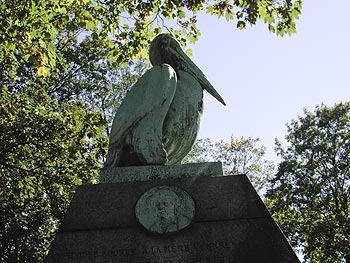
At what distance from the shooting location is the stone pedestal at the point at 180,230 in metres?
4.11

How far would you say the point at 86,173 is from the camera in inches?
489

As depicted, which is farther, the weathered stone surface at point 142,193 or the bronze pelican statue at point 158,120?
the bronze pelican statue at point 158,120

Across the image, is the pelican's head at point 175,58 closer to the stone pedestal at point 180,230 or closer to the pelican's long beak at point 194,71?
the pelican's long beak at point 194,71

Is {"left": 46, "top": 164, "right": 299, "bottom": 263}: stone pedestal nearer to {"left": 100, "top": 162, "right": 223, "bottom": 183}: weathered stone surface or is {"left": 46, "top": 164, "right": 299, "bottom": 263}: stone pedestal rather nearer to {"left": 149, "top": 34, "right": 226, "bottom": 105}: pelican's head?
{"left": 100, "top": 162, "right": 223, "bottom": 183}: weathered stone surface

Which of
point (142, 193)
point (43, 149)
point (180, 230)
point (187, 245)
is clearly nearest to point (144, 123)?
point (142, 193)

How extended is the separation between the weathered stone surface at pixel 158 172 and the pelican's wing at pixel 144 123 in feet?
0.53

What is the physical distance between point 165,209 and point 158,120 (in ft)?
3.56

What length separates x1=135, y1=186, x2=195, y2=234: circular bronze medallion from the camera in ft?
14.0

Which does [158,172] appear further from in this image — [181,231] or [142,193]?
[181,231]

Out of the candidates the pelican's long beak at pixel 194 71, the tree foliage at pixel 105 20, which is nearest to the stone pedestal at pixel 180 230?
the pelican's long beak at pixel 194 71

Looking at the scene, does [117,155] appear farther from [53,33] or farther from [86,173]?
[86,173]

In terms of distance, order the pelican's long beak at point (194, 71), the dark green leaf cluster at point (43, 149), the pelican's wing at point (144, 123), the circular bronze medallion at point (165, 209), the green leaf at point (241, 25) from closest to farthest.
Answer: the circular bronze medallion at point (165, 209)
the pelican's wing at point (144, 123)
the pelican's long beak at point (194, 71)
the green leaf at point (241, 25)
the dark green leaf cluster at point (43, 149)

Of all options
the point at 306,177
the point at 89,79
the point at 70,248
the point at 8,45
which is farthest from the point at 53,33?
the point at 306,177

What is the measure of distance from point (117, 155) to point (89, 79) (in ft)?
48.2
